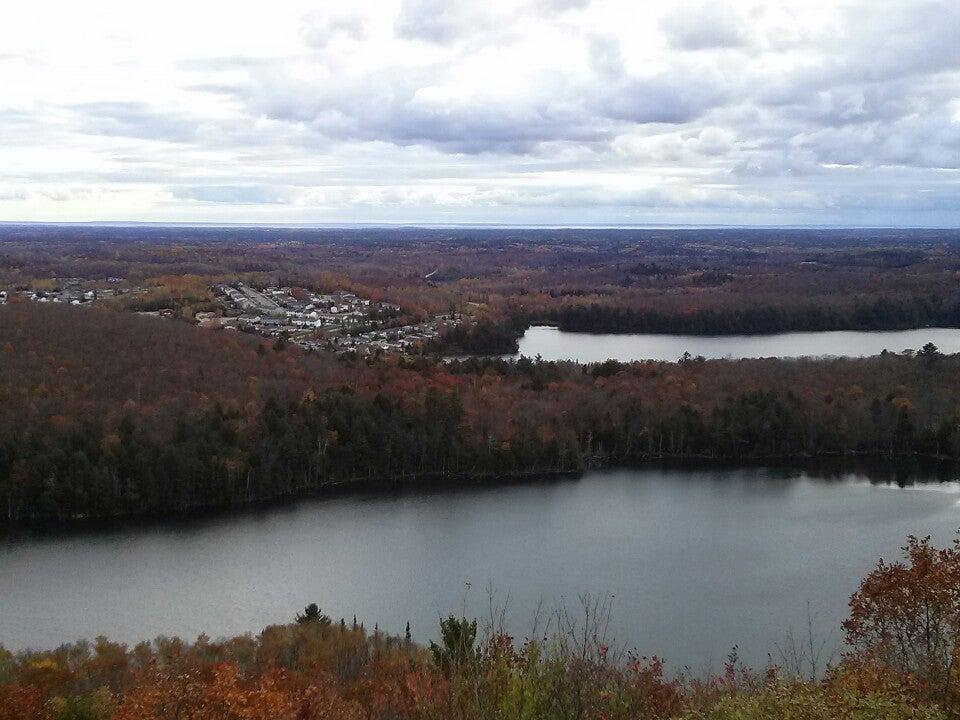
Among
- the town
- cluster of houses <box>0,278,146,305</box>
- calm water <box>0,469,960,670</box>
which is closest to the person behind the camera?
calm water <box>0,469,960,670</box>

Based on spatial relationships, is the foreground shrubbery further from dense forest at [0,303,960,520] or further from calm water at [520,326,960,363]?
calm water at [520,326,960,363]

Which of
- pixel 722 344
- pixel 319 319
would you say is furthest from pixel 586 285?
pixel 319 319

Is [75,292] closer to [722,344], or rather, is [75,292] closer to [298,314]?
[298,314]

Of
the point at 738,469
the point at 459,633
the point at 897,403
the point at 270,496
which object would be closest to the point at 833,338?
the point at 897,403

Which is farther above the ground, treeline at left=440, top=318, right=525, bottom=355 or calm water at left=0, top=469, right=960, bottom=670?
treeline at left=440, top=318, right=525, bottom=355

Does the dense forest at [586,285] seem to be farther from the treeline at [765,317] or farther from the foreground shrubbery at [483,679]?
the foreground shrubbery at [483,679]

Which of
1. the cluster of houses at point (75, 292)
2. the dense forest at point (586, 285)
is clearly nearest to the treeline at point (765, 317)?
the dense forest at point (586, 285)

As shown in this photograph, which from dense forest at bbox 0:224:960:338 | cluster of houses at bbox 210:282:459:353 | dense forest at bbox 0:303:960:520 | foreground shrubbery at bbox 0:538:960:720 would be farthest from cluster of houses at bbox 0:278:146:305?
foreground shrubbery at bbox 0:538:960:720

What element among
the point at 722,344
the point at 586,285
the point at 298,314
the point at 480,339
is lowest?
the point at 722,344
